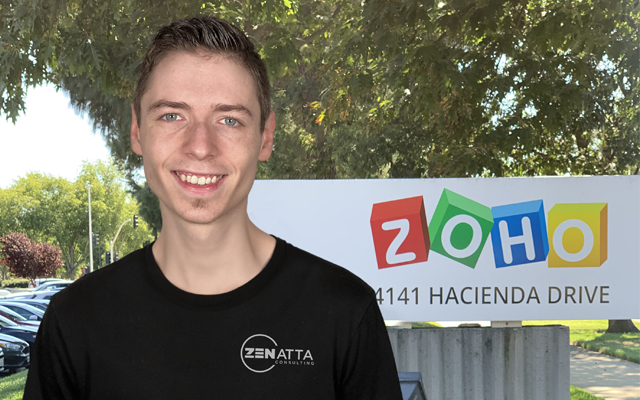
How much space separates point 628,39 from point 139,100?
7.38 meters

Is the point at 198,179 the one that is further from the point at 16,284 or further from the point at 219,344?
the point at 16,284

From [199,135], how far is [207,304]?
42cm

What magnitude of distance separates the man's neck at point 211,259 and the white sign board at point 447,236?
4.61m

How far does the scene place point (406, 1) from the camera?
6.72 m

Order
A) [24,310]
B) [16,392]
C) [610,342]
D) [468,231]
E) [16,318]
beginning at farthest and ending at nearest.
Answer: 1. [24,310]
2. [610,342]
3. [16,318]
4. [16,392]
5. [468,231]

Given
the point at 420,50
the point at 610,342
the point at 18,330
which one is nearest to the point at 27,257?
the point at 18,330

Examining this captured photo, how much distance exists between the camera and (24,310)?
18.2m

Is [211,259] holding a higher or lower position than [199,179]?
lower

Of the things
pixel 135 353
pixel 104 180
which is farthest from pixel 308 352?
pixel 104 180

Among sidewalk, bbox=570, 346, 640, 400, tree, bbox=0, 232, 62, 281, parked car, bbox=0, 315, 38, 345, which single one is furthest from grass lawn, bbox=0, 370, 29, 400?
tree, bbox=0, 232, 62, 281

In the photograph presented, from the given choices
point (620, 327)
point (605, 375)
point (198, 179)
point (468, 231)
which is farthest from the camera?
point (620, 327)

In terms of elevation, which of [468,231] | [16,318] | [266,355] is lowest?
[16,318]

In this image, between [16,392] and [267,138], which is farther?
[16,392]

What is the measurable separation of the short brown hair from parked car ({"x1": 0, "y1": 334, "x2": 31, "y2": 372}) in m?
14.3
